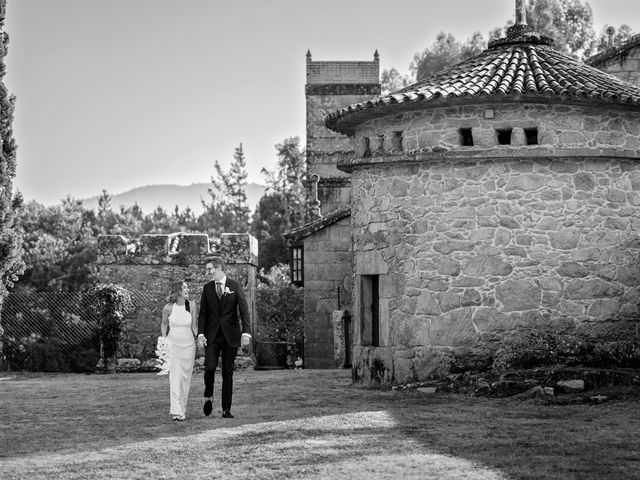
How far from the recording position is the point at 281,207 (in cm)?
5819

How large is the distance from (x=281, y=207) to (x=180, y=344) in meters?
45.2

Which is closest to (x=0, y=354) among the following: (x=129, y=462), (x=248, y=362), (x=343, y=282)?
(x=248, y=362)

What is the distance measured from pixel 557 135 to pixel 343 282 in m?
9.95

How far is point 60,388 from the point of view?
18250mm

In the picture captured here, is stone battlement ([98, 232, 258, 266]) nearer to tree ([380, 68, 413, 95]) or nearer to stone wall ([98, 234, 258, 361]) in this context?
stone wall ([98, 234, 258, 361])

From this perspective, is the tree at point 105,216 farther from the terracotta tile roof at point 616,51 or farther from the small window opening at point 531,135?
the small window opening at point 531,135

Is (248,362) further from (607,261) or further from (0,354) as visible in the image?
(607,261)

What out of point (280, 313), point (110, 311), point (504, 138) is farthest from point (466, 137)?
point (280, 313)

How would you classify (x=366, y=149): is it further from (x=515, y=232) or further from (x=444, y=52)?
(x=444, y=52)

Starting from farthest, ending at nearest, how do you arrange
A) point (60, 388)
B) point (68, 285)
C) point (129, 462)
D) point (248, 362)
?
1. point (68, 285)
2. point (248, 362)
3. point (60, 388)
4. point (129, 462)

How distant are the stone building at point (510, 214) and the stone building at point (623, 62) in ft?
29.5

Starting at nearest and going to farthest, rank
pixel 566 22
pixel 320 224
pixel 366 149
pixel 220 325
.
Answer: pixel 220 325 < pixel 366 149 < pixel 320 224 < pixel 566 22

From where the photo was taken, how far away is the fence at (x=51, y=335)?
23.5 meters

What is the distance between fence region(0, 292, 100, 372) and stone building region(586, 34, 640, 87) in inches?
481
